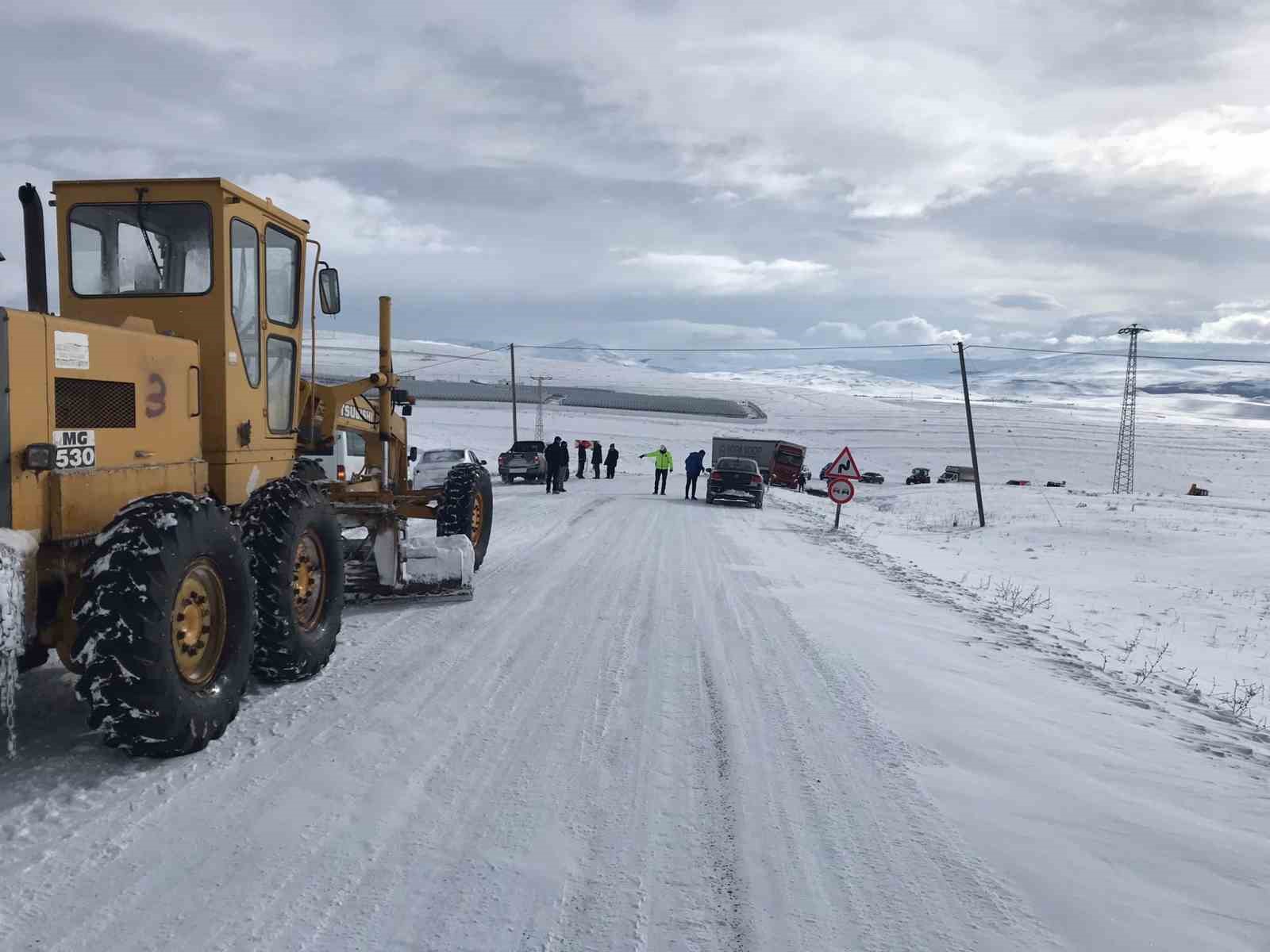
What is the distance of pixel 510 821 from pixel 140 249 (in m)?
4.50

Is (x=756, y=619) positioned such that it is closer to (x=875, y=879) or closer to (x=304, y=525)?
(x=304, y=525)

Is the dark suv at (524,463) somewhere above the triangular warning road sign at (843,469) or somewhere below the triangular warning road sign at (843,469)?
below

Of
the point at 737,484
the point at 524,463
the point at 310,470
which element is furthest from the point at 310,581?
the point at 524,463

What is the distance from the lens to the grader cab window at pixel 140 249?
604 cm

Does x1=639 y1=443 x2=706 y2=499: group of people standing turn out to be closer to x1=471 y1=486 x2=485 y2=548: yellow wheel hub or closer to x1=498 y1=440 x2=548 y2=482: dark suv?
x1=498 y1=440 x2=548 y2=482: dark suv

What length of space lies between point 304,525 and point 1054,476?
6066 cm

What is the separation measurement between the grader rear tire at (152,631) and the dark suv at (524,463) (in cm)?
2651

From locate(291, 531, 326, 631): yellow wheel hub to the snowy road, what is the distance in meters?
0.41

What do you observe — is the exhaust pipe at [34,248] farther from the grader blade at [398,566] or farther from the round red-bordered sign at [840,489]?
the round red-bordered sign at [840,489]

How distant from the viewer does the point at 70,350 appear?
4.68 m

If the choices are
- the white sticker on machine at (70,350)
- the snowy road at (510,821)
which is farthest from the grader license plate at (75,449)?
the snowy road at (510,821)

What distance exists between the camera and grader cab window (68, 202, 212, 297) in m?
6.04

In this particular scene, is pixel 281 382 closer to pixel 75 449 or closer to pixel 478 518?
pixel 75 449

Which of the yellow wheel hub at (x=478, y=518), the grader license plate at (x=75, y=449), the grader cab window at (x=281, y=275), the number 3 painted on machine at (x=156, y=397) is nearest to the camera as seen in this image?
the grader license plate at (x=75, y=449)
